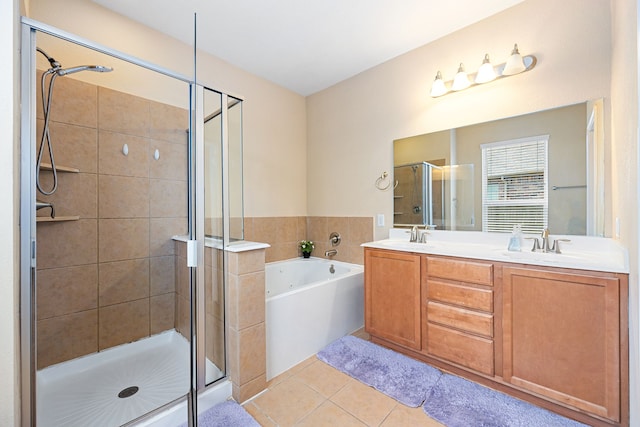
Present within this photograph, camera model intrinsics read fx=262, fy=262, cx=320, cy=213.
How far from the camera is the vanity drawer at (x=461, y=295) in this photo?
5.36ft

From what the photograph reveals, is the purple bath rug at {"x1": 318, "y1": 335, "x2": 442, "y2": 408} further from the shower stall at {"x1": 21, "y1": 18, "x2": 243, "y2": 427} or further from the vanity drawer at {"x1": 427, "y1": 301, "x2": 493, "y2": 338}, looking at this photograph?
the shower stall at {"x1": 21, "y1": 18, "x2": 243, "y2": 427}

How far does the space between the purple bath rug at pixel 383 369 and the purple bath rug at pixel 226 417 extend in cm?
71

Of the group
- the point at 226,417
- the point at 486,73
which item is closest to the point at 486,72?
the point at 486,73

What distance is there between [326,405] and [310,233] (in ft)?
6.67

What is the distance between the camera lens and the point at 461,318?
5.66 ft

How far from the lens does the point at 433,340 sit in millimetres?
1853

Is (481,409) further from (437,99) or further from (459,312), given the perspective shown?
(437,99)

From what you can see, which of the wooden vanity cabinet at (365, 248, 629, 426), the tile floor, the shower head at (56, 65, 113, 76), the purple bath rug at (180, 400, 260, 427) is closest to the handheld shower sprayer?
the shower head at (56, 65, 113, 76)

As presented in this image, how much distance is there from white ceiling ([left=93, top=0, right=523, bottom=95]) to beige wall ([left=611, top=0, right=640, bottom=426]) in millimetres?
944

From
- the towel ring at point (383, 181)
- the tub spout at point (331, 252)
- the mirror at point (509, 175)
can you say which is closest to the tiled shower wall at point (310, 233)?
the tub spout at point (331, 252)

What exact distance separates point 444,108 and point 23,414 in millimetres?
3079

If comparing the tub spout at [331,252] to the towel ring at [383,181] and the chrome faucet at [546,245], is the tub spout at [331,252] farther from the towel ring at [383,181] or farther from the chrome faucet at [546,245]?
the chrome faucet at [546,245]

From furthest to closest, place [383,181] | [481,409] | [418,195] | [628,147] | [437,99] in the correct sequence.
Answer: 1. [383,181]
2. [418,195]
3. [437,99]
4. [481,409]
5. [628,147]

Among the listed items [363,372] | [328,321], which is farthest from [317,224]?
[363,372]
